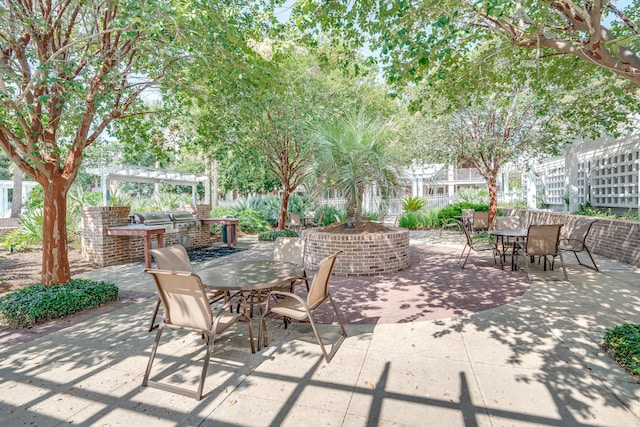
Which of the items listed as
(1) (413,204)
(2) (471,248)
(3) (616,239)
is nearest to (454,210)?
(1) (413,204)

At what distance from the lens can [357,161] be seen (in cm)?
645

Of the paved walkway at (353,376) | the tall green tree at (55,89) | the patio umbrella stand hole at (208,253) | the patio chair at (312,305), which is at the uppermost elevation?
the tall green tree at (55,89)

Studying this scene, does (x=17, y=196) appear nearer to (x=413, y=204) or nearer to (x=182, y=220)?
(x=182, y=220)

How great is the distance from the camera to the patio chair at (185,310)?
250cm

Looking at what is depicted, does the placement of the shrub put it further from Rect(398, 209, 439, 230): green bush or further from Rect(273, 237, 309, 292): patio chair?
Rect(273, 237, 309, 292): patio chair

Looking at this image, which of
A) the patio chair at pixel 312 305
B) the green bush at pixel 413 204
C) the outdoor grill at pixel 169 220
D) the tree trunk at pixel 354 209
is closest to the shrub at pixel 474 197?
the green bush at pixel 413 204

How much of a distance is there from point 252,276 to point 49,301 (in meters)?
2.77

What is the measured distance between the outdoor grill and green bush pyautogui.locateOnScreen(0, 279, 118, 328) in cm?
327

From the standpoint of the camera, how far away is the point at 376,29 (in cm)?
488

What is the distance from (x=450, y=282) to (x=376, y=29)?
4106mm

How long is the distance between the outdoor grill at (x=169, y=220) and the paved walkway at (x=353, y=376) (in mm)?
4376

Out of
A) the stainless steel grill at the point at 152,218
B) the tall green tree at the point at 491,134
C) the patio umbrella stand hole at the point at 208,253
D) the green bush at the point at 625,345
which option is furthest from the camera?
the tall green tree at the point at 491,134

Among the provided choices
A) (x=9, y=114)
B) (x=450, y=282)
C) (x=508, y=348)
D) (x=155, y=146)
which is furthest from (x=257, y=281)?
(x=9, y=114)

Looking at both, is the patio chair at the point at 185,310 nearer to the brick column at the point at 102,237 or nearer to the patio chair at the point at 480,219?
the brick column at the point at 102,237
